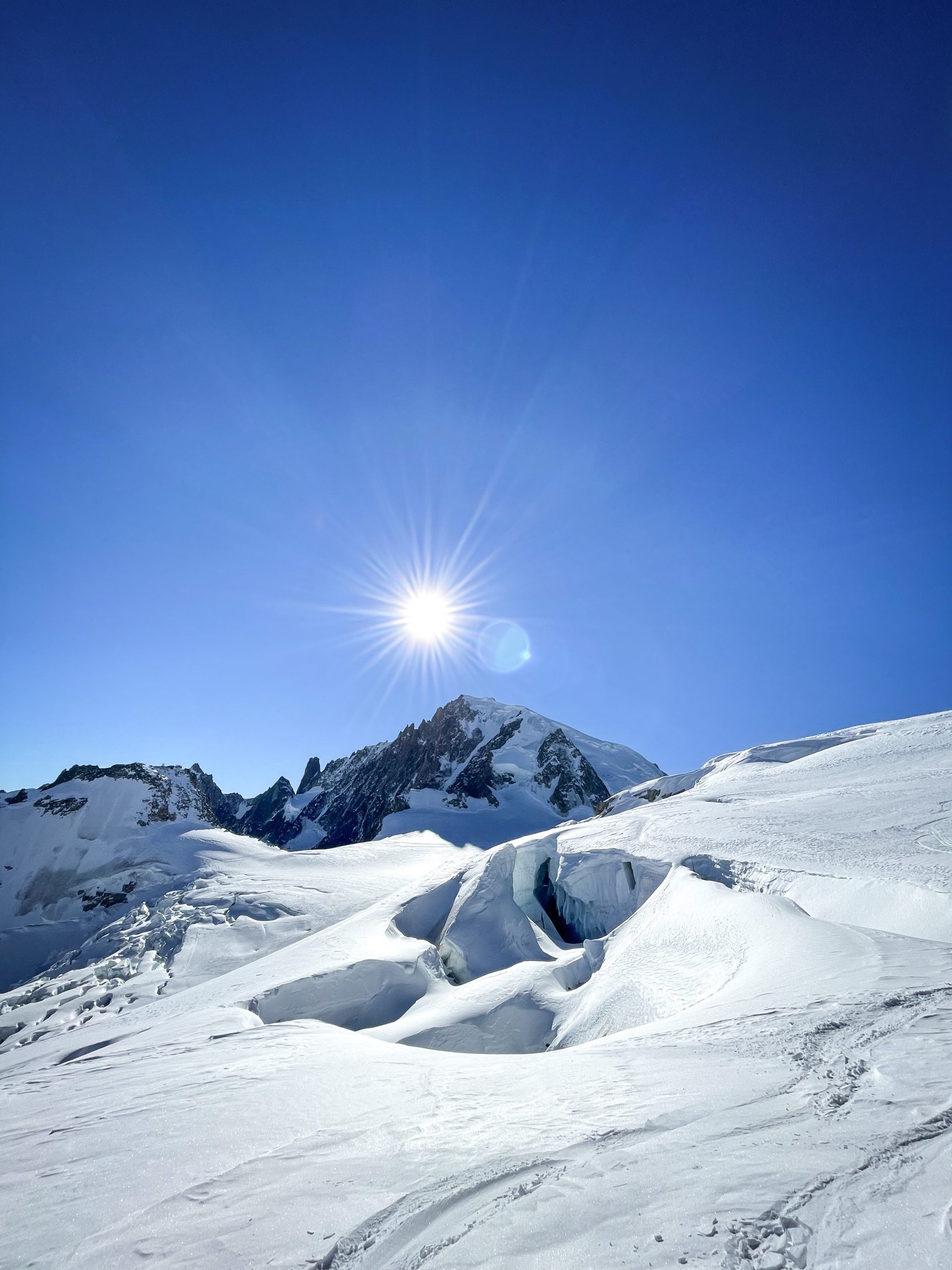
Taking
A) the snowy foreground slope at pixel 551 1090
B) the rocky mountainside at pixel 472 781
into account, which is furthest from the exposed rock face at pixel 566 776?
the snowy foreground slope at pixel 551 1090

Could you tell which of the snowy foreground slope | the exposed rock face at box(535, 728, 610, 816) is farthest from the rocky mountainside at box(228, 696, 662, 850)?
the snowy foreground slope

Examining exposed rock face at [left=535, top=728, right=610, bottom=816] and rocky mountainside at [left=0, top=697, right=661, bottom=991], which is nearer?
rocky mountainside at [left=0, top=697, right=661, bottom=991]

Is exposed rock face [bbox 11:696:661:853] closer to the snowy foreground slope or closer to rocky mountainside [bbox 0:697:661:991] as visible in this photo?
rocky mountainside [bbox 0:697:661:991]

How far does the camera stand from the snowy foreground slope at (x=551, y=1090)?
→ 7.63 ft

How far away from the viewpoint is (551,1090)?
161 inches

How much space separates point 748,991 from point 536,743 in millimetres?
66443

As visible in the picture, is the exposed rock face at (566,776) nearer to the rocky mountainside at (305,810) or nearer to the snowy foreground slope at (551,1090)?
the rocky mountainside at (305,810)

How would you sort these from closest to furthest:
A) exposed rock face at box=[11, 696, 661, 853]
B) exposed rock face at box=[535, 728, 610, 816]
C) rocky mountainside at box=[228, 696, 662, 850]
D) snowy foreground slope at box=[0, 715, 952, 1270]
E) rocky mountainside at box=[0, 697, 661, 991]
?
snowy foreground slope at box=[0, 715, 952, 1270]
rocky mountainside at box=[0, 697, 661, 991]
exposed rock face at box=[11, 696, 661, 853]
rocky mountainside at box=[228, 696, 662, 850]
exposed rock face at box=[535, 728, 610, 816]

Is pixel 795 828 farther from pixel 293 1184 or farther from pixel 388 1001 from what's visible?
pixel 293 1184

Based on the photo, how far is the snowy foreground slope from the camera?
2.33 m

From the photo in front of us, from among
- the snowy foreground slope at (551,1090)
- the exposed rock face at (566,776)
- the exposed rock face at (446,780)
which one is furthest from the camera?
the exposed rock face at (566,776)

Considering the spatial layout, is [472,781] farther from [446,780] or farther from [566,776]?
[566,776]

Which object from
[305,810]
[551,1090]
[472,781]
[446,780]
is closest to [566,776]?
[472,781]

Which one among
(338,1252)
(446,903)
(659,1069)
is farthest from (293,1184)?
(446,903)
